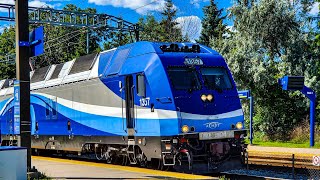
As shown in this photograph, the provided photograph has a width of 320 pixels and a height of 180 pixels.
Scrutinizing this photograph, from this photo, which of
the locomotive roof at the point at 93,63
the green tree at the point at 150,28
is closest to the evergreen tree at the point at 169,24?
the green tree at the point at 150,28

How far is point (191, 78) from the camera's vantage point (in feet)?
44.5

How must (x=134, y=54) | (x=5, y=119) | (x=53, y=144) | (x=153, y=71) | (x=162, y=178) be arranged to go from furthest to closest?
1. (x=5, y=119)
2. (x=53, y=144)
3. (x=134, y=54)
4. (x=153, y=71)
5. (x=162, y=178)

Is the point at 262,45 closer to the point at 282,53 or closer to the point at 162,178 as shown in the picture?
the point at 282,53

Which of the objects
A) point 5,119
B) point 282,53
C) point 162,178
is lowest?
point 162,178

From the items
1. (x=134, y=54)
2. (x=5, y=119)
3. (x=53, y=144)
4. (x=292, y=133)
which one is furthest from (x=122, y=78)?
(x=292, y=133)

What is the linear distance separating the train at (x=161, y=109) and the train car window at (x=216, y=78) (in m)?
0.03

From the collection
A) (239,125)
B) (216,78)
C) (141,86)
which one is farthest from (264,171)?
(141,86)

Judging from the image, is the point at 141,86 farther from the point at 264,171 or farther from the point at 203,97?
the point at 264,171

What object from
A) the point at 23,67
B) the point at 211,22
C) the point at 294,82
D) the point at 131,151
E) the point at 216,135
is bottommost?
the point at 131,151

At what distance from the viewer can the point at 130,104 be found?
47.0 feet

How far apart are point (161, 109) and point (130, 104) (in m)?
1.53

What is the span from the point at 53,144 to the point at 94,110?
14.6 feet

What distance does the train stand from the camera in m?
12.9

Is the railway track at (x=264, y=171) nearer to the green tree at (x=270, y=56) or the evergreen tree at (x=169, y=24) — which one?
the green tree at (x=270, y=56)
